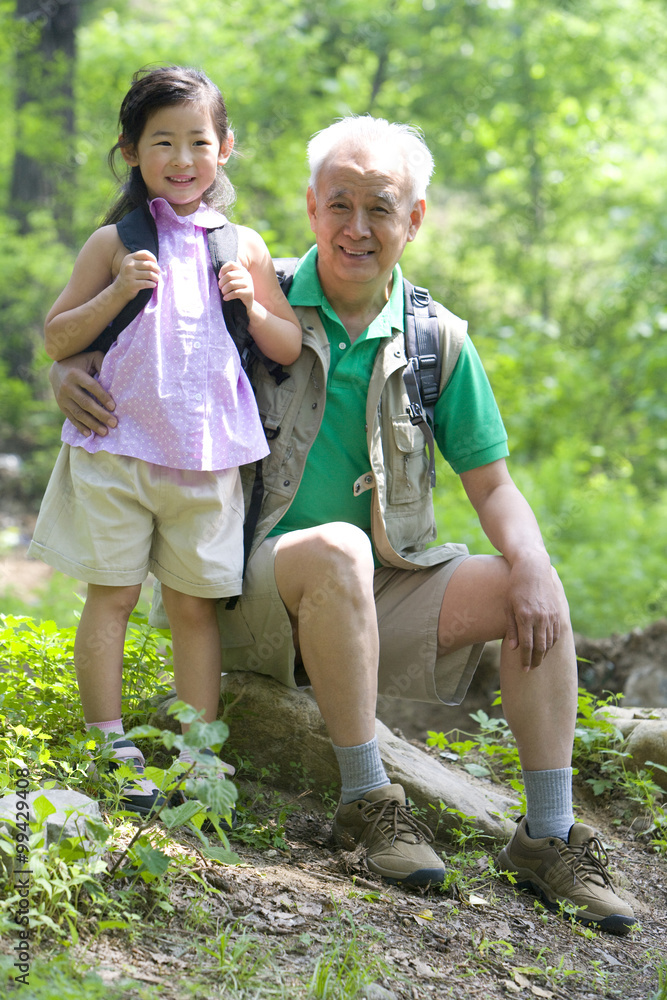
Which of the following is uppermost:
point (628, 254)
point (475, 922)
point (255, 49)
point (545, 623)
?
point (255, 49)

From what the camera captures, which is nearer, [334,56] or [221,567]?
[221,567]

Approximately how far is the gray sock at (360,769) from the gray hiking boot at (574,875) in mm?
460

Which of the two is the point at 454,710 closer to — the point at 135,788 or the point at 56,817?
the point at 135,788

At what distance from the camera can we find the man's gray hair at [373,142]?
2.63 meters

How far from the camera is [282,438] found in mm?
2604

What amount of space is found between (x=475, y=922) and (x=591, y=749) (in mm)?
1231

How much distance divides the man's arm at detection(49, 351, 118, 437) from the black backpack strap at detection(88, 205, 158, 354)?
11 cm

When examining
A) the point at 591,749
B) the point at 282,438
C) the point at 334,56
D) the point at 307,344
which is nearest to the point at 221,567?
the point at 282,438

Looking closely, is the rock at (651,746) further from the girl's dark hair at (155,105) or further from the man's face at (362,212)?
the girl's dark hair at (155,105)

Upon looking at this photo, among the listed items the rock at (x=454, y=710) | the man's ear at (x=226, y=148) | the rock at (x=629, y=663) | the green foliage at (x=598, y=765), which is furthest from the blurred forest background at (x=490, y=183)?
the man's ear at (x=226, y=148)

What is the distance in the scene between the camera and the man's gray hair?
263 cm

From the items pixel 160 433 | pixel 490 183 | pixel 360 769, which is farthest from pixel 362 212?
pixel 490 183

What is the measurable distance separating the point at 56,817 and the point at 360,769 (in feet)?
2.58

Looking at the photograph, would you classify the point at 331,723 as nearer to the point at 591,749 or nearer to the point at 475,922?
the point at 475,922
